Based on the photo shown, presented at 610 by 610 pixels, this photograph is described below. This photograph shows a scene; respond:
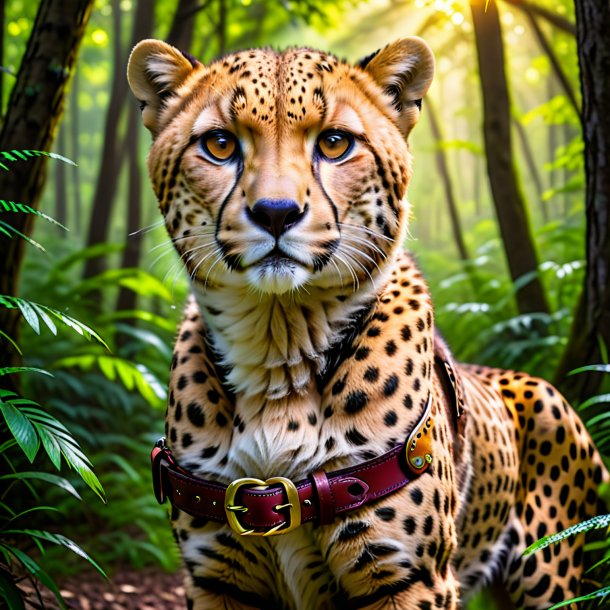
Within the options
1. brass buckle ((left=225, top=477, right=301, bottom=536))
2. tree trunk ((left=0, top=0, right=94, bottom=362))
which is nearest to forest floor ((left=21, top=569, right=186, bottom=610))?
tree trunk ((left=0, top=0, right=94, bottom=362))

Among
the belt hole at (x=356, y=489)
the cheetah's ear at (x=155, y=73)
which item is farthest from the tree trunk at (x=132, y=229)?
the belt hole at (x=356, y=489)

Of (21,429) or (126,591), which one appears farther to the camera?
(126,591)

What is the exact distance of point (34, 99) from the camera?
14.1 feet

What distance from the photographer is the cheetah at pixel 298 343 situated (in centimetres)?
263

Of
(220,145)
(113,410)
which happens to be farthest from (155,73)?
(113,410)

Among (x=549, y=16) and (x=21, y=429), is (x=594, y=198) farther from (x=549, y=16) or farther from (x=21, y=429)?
(x=549, y=16)

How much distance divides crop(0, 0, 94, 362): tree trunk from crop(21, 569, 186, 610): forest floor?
1.66 meters

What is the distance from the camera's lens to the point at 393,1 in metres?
14.9

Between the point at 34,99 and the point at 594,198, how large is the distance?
9.69 feet

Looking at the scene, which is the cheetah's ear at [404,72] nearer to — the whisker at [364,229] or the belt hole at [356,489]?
the whisker at [364,229]

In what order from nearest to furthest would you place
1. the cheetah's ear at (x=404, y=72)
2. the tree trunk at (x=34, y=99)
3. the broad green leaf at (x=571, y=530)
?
the broad green leaf at (x=571, y=530) → the cheetah's ear at (x=404, y=72) → the tree trunk at (x=34, y=99)

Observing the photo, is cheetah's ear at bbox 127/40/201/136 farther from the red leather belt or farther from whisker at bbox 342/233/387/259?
the red leather belt

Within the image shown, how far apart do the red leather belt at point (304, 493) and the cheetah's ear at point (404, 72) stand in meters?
1.14

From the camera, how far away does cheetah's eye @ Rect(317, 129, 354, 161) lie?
271 cm
